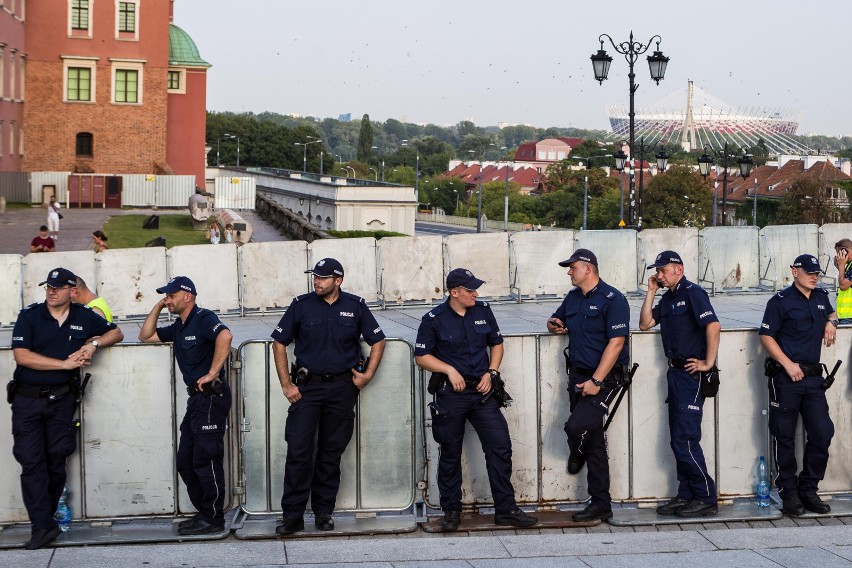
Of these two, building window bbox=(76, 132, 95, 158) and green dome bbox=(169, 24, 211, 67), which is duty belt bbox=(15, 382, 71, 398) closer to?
building window bbox=(76, 132, 95, 158)

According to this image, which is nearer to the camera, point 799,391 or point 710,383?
point 710,383

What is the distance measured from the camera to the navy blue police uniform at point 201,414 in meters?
8.95

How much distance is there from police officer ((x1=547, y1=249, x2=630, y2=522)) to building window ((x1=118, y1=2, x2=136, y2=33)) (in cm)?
6015

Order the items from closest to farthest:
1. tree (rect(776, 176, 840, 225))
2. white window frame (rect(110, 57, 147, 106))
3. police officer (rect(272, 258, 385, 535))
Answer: police officer (rect(272, 258, 385, 535))
white window frame (rect(110, 57, 147, 106))
tree (rect(776, 176, 840, 225))

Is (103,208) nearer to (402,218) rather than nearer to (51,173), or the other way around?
(51,173)

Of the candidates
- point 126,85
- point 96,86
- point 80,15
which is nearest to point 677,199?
point 126,85

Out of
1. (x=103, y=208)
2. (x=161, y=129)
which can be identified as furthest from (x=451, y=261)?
(x=161, y=129)

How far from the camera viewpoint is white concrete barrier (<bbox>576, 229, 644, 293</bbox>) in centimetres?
2597

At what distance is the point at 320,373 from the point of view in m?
9.16

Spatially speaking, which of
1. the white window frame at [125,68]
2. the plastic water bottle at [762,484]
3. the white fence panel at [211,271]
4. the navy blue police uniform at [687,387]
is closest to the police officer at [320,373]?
the navy blue police uniform at [687,387]

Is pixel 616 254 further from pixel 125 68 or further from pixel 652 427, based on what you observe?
pixel 125 68

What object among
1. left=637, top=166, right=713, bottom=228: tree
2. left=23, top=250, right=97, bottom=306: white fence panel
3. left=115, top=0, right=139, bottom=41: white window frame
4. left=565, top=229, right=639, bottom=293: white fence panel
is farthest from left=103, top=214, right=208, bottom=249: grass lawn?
left=637, top=166, right=713, bottom=228: tree

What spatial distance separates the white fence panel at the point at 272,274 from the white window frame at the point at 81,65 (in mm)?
43505

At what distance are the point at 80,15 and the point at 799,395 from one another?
6132 cm
